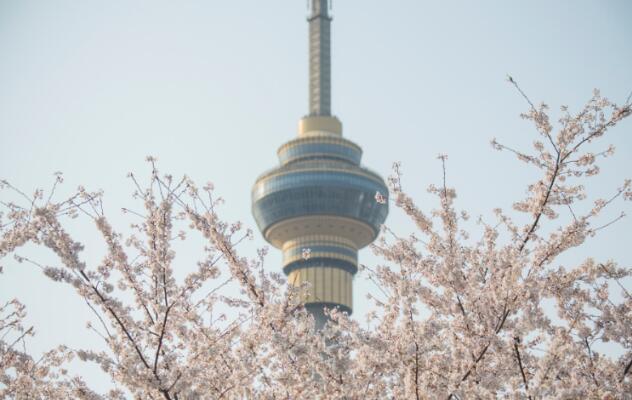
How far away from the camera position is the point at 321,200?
119m

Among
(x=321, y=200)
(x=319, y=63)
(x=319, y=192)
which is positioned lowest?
(x=321, y=200)

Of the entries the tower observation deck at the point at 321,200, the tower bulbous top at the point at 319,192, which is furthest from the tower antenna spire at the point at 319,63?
the tower bulbous top at the point at 319,192

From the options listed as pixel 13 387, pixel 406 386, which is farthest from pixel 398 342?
pixel 13 387

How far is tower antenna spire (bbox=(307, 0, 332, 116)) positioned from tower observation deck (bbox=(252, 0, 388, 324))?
166 mm

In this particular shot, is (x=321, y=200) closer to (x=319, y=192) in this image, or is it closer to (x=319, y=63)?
(x=319, y=192)

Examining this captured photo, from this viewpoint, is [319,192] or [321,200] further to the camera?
[321,200]

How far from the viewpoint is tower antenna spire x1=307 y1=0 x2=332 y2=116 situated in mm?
131000

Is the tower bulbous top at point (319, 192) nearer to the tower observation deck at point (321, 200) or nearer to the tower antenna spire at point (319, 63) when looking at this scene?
the tower observation deck at point (321, 200)

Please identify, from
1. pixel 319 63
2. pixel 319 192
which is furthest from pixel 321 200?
pixel 319 63

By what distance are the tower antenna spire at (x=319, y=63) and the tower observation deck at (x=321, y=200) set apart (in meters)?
0.17

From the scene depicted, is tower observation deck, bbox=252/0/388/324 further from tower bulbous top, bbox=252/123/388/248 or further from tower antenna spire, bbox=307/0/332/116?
tower antenna spire, bbox=307/0/332/116

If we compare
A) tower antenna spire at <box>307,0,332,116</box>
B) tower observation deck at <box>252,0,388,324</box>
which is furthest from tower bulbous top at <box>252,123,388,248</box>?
tower antenna spire at <box>307,0,332,116</box>

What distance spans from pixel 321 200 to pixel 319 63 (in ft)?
83.2

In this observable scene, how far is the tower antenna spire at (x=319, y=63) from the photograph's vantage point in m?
131
